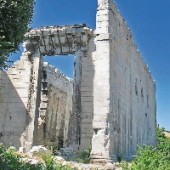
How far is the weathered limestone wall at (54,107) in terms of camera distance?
2034 cm

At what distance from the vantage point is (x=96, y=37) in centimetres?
1505

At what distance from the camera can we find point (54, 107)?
74.0 ft

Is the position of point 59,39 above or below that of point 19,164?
above

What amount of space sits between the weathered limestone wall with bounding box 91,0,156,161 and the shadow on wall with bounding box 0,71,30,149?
3428mm

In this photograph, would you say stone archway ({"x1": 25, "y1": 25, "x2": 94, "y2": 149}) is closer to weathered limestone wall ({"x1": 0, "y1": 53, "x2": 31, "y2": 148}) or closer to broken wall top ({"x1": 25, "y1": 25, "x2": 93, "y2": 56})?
broken wall top ({"x1": 25, "y1": 25, "x2": 93, "y2": 56})

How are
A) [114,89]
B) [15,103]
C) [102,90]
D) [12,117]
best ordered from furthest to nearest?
[15,103] < [12,117] < [114,89] < [102,90]

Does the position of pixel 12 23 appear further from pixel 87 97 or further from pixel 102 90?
pixel 87 97

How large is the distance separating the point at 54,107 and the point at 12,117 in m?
6.72

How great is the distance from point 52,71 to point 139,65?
525cm

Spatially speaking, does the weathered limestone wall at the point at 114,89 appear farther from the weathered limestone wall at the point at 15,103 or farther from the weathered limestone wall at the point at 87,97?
the weathered limestone wall at the point at 15,103

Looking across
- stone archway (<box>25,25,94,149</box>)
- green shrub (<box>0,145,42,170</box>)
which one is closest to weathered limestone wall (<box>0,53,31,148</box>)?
stone archway (<box>25,25,94,149</box>)

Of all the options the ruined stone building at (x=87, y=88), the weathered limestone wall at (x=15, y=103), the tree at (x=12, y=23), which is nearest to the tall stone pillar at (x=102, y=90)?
the ruined stone building at (x=87, y=88)

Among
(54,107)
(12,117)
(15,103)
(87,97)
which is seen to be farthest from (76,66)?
(54,107)

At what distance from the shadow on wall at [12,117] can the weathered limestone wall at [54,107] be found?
3.46 meters
